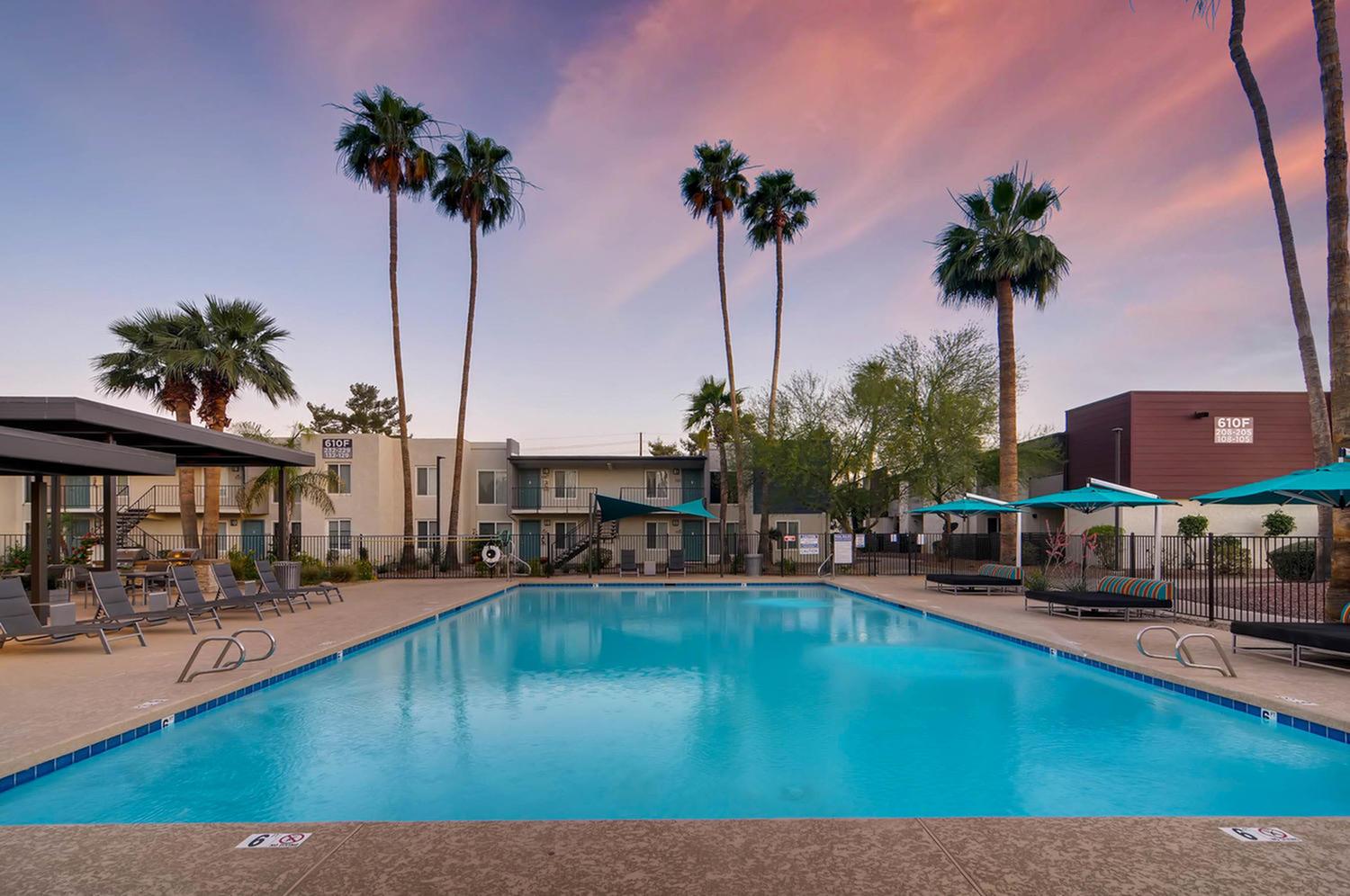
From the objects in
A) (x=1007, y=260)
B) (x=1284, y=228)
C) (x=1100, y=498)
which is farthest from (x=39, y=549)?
(x=1284, y=228)

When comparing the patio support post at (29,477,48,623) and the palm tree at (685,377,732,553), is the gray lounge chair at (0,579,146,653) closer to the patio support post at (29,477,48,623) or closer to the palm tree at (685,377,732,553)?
the patio support post at (29,477,48,623)

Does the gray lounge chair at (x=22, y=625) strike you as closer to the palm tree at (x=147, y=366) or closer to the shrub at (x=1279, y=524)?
the palm tree at (x=147, y=366)

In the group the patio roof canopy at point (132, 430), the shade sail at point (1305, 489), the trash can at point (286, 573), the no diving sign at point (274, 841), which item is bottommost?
the trash can at point (286, 573)

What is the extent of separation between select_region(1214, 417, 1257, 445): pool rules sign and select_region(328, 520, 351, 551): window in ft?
105

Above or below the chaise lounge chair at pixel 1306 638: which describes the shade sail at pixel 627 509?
above

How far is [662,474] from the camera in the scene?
101ft

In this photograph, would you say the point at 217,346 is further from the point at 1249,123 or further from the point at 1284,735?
the point at 1249,123

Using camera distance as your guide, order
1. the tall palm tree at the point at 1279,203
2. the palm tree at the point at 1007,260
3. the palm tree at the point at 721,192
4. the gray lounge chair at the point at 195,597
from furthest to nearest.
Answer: the palm tree at the point at 721,192 → the palm tree at the point at 1007,260 → the tall palm tree at the point at 1279,203 → the gray lounge chair at the point at 195,597

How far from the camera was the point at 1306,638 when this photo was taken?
25.5 ft

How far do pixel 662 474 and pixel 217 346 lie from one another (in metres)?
16.3

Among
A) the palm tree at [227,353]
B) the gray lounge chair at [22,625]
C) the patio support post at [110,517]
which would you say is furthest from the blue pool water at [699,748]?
the palm tree at [227,353]

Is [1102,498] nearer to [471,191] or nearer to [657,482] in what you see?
[657,482]

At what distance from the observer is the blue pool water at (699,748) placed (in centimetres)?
490

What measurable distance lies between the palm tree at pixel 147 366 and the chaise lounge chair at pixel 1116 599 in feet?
77.0
